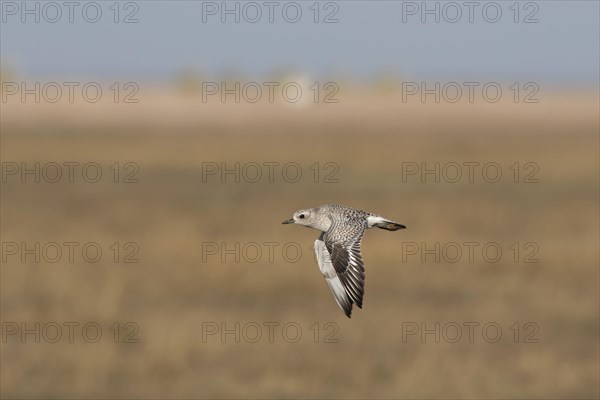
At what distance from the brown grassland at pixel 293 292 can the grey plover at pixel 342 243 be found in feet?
88.4

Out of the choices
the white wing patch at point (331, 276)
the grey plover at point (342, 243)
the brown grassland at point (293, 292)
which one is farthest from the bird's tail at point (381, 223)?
the brown grassland at point (293, 292)

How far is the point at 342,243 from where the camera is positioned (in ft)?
15.9

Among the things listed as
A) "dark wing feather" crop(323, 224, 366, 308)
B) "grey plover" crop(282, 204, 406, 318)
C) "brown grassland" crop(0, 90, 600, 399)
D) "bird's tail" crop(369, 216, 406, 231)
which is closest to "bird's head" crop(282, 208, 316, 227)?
"grey plover" crop(282, 204, 406, 318)

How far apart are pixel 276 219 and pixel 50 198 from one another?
42.3 ft

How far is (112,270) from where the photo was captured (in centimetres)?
4156

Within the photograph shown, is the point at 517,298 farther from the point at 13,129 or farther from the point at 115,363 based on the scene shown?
the point at 13,129

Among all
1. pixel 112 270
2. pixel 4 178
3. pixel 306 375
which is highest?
pixel 4 178

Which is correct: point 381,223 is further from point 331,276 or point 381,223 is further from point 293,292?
point 293,292

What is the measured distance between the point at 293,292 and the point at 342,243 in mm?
35809

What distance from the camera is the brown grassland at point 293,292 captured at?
33.0m

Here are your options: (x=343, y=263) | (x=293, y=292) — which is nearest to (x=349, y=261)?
(x=343, y=263)

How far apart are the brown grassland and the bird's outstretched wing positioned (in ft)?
88.7

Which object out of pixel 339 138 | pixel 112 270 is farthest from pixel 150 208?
pixel 339 138

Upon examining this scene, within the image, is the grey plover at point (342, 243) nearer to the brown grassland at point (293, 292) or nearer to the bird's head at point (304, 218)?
the bird's head at point (304, 218)
